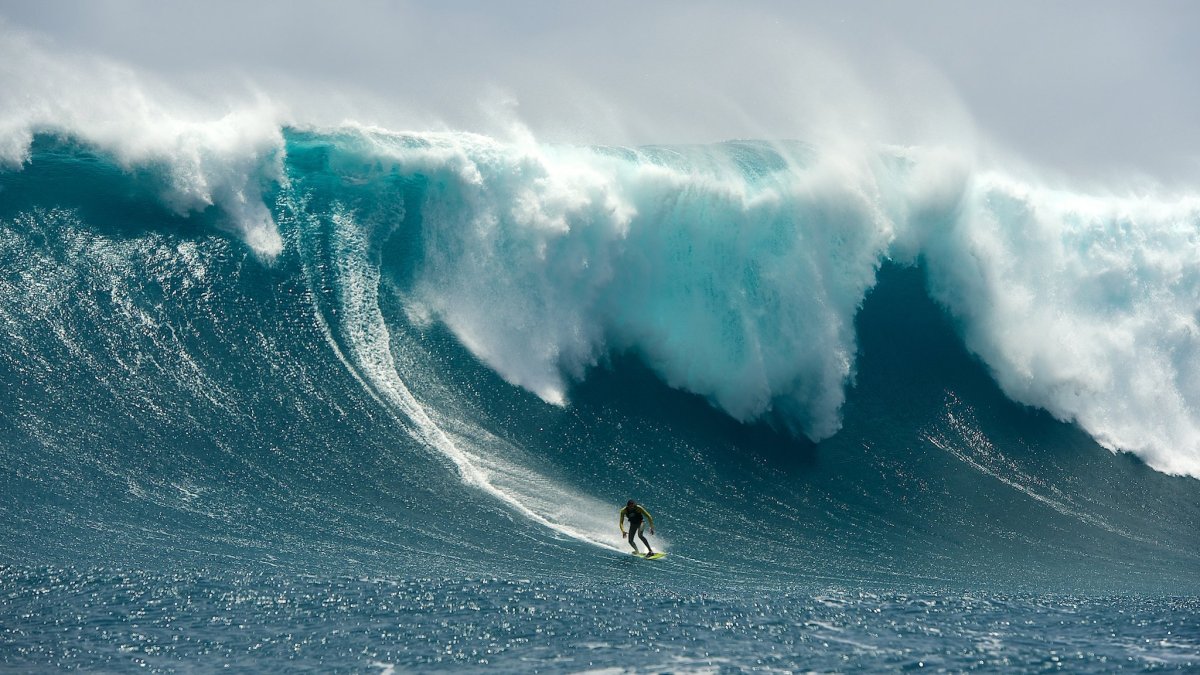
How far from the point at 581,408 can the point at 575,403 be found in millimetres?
137

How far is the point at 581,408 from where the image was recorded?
14.0m

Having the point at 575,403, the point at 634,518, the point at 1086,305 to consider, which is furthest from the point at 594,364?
the point at 1086,305

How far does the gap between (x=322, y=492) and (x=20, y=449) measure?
339 centimetres

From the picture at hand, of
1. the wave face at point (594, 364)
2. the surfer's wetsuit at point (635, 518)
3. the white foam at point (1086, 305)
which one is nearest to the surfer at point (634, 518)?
the surfer's wetsuit at point (635, 518)

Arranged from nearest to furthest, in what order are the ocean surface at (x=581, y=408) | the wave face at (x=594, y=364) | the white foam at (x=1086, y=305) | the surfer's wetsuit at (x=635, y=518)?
1. the ocean surface at (x=581, y=408)
2. the surfer's wetsuit at (x=635, y=518)
3. the wave face at (x=594, y=364)
4. the white foam at (x=1086, y=305)

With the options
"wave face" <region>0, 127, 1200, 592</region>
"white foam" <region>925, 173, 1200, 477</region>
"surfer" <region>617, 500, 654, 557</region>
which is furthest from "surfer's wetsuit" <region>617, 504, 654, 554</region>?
"white foam" <region>925, 173, 1200, 477</region>

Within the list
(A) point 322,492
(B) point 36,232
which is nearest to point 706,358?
(A) point 322,492

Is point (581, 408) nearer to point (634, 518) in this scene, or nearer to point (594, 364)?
point (594, 364)

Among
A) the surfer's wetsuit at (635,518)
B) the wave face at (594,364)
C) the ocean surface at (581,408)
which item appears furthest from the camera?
the wave face at (594,364)

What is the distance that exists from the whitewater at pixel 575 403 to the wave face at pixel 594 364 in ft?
0.20

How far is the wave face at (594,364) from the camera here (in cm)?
1092

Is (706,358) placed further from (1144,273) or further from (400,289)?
(1144,273)

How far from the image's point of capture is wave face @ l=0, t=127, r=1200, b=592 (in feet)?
35.8

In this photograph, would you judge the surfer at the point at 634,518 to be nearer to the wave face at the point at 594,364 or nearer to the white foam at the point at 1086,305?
the wave face at the point at 594,364
